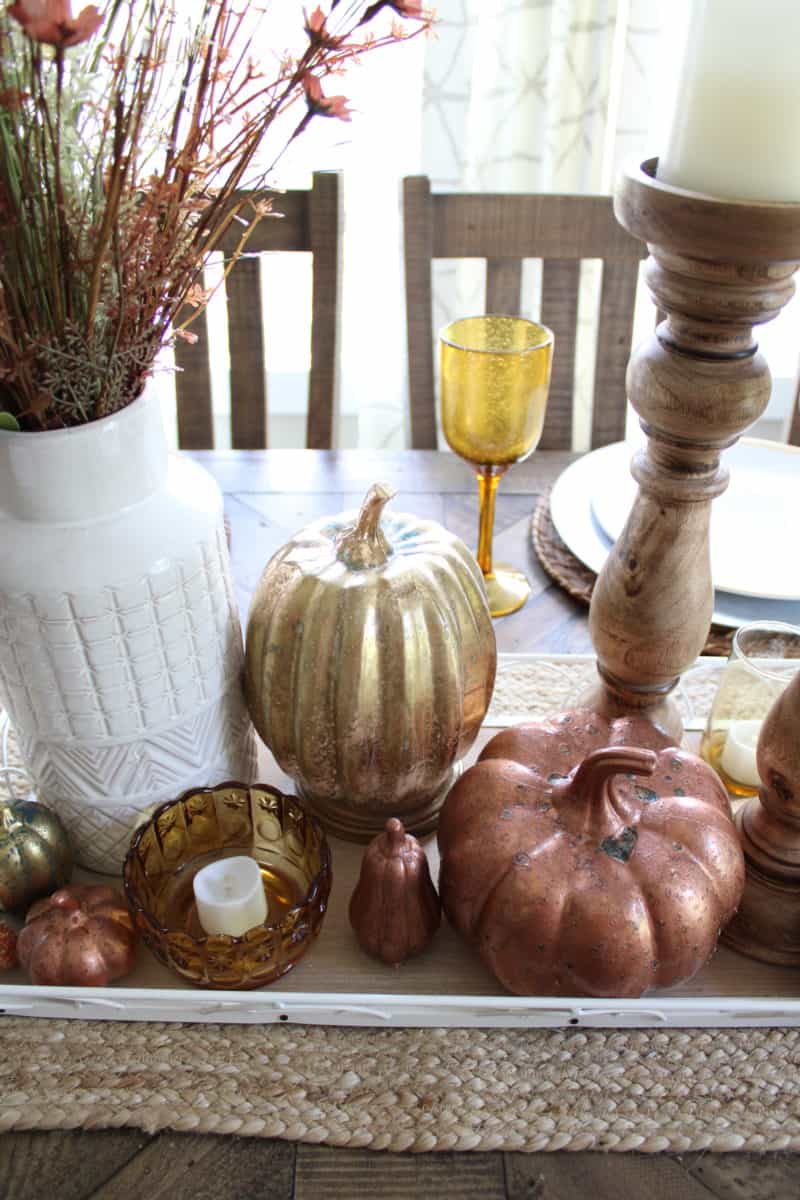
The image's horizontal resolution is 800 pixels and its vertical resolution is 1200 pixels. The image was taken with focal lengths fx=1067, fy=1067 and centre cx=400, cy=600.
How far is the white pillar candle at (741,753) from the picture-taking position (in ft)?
2.26

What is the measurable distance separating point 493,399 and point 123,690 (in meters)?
0.40

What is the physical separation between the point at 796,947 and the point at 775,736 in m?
0.13

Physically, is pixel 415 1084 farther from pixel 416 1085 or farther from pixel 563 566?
pixel 563 566

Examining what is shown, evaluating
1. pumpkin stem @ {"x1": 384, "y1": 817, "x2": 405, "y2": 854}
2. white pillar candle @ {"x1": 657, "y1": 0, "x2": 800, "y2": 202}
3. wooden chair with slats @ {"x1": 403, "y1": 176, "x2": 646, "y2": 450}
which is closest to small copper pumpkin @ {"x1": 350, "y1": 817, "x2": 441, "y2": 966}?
pumpkin stem @ {"x1": 384, "y1": 817, "x2": 405, "y2": 854}

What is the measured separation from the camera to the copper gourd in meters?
0.57

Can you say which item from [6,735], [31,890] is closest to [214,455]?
[6,735]

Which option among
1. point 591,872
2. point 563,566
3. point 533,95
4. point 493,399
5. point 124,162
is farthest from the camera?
point 533,95

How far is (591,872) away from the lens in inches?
20.3

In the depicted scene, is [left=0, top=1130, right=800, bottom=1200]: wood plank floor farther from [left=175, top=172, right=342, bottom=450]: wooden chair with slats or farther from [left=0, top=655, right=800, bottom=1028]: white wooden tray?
[left=175, top=172, right=342, bottom=450]: wooden chair with slats

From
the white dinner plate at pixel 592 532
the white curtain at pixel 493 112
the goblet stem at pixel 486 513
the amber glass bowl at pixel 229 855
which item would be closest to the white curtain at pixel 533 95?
the white curtain at pixel 493 112

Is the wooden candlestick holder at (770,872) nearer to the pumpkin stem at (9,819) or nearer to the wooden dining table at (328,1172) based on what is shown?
the wooden dining table at (328,1172)

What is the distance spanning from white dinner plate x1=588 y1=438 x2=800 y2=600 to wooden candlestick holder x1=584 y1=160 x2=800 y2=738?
0.23 meters

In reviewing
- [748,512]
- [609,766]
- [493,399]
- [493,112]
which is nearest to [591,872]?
[609,766]

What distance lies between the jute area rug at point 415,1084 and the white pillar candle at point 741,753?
0.18 meters
